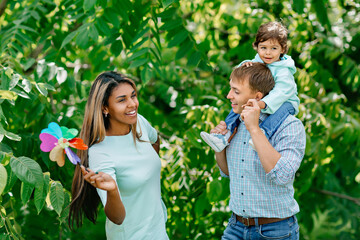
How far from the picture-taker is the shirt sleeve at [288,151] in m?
2.12

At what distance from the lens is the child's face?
2.33m

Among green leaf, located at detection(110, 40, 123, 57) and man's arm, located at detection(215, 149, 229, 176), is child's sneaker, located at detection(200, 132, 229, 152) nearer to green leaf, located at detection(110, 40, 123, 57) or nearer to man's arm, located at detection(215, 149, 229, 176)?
man's arm, located at detection(215, 149, 229, 176)

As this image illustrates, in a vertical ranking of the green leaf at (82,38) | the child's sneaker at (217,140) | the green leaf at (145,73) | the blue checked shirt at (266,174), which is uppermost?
the green leaf at (82,38)

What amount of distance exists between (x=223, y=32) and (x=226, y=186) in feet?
6.69

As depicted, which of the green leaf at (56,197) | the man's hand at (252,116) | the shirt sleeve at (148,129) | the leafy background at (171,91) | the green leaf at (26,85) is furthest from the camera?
the leafy background at (171,91)

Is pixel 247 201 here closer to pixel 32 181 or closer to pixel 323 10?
pixel 32 181

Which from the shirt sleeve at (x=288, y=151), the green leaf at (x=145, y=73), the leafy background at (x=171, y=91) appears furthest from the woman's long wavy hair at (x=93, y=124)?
the shirt sleeve at (x=288, y=151)

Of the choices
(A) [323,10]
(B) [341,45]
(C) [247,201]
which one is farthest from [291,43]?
(C) [247,201]

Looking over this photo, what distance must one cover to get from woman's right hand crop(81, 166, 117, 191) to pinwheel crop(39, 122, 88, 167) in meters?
0.13

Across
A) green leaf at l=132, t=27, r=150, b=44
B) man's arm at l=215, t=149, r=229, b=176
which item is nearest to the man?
man's arm at l=215, t=149, r=229, b=176

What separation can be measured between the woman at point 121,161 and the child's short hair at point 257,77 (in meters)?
0.59

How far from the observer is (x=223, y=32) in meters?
4.79

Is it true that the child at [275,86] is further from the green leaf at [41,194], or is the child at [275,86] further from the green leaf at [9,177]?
the green leaf at [9,177]

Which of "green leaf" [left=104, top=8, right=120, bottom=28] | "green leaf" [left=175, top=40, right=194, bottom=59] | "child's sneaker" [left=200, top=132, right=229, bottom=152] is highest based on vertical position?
"green leaf" [left=104, top=8, right=120, bottom=28]
